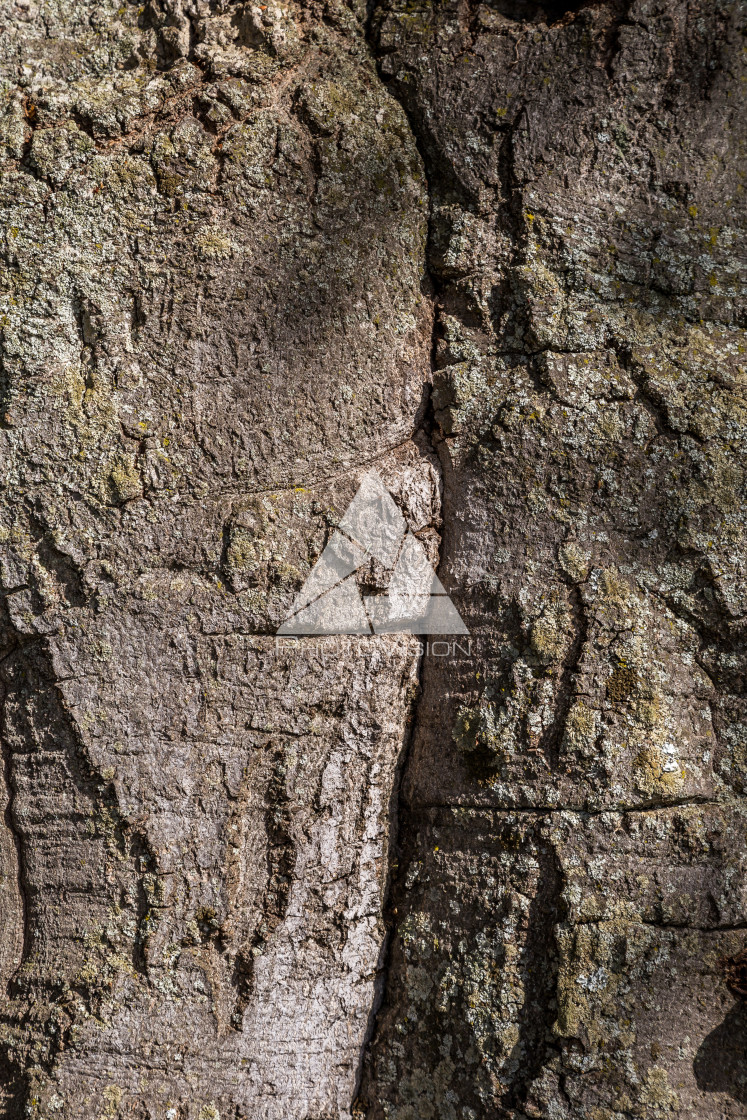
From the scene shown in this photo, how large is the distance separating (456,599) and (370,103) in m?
1.06

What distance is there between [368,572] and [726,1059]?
43.9 inches

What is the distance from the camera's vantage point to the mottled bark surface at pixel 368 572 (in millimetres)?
1363

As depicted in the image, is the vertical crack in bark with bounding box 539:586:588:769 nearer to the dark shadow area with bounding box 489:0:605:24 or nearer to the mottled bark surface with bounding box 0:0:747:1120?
the mottled bark surface with bounding box 0:0:747:1120

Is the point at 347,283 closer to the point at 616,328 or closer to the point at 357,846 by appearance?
the point at 616,328

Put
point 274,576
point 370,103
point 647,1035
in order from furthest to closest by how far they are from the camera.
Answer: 1. point 370,103
2. point 274,576
3. point 647,1035

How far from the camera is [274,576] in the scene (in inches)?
55.9

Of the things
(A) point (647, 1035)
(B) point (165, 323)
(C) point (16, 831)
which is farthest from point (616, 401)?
(C) point (16, 831)

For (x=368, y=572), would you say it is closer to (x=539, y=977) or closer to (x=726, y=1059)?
(x=539, y=977)

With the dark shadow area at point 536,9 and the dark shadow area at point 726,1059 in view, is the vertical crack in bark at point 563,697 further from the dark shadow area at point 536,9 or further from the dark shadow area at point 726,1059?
the dark shadow area at point 536,9

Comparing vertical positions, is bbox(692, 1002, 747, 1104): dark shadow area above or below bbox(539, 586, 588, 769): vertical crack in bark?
below

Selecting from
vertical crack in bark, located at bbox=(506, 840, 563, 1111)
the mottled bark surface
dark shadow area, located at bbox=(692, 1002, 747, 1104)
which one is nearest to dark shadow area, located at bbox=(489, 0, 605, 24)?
the mottled bark surface

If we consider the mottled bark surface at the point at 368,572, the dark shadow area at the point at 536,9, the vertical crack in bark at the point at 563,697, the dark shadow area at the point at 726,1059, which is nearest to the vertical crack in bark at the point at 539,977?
the mottled bark surface at the point at 368,572

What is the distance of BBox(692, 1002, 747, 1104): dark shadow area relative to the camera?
131 centimetres

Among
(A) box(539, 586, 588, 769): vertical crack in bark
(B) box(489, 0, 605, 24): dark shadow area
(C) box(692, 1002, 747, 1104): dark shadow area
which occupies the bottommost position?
(C) box(692, 1002, 747, 1104): dark shadow area
